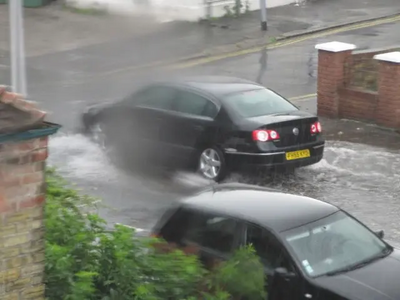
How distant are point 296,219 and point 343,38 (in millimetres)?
18529

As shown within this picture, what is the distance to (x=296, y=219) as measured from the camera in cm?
796

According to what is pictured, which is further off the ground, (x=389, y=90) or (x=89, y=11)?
(x=89, y=11)

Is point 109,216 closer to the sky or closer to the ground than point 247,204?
closer to the ground

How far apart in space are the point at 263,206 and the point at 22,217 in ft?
10.4

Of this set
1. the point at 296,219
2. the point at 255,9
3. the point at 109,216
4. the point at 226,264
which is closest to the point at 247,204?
the point at 296,219

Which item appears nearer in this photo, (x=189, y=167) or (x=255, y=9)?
(x=189, y=167)

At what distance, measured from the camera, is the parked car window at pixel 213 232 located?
7.96m

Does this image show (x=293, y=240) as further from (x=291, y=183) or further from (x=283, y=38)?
(x=283, y=38)

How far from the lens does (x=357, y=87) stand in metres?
17.5

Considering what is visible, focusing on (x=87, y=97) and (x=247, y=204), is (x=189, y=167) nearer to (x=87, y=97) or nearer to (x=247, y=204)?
(x=247, y=204)

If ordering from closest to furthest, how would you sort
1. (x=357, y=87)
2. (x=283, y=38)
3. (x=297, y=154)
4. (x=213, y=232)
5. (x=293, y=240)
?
(x=293, y=240) → (x=213, y=232) → (x=297, y=154) → (x=357, y=87) → (x=283, y=38)

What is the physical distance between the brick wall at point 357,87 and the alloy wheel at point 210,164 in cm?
464

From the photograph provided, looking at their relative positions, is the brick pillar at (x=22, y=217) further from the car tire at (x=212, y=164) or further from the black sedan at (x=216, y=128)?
the car tire at (x=212, y=164)

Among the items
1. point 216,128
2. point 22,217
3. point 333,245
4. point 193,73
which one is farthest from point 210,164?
point 193,73
